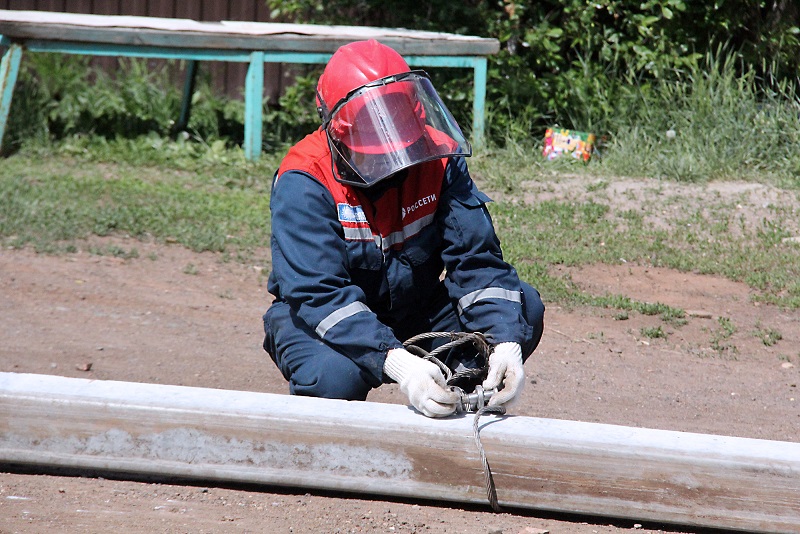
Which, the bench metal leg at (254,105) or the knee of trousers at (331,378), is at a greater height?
the bench metal leg at (254,105)

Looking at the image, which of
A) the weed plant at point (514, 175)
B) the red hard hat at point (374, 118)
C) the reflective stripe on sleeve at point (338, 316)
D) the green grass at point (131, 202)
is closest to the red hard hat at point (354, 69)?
the red hard hat at point (374, 118)

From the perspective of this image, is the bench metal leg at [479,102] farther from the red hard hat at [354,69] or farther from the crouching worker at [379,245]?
the red hard hat at [354,69]

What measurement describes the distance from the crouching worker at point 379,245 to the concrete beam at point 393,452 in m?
0.16

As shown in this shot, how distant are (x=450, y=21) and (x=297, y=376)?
19.6ft

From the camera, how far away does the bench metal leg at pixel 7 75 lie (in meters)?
6.99

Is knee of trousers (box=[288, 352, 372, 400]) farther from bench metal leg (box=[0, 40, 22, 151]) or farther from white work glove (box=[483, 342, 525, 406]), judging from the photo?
bench metal leg (box=[0, 40, 22, 151])

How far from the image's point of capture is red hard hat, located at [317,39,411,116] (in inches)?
114

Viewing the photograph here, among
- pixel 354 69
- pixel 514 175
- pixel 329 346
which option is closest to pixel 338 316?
pixel 329 346

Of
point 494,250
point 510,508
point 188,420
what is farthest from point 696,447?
point 188,420

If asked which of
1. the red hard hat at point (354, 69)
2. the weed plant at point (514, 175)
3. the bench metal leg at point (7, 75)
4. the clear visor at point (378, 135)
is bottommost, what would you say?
the weed plant at point (514, 175)

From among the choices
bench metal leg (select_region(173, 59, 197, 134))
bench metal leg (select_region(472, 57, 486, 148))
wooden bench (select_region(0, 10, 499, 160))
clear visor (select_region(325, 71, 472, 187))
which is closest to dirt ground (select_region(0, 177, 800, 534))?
clear visor (select_region(325, 71, 472, 187))

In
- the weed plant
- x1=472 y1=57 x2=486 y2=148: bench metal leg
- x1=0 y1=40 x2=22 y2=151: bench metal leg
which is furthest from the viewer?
x1=472 y1=57 x2=486 y2=148: bench metal leg

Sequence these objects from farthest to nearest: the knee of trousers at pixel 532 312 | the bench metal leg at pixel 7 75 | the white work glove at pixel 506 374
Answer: the bench metal leg at pixel 7 75
the knee of trousers at pixel 532 312
the white work glove at pixel 506 374

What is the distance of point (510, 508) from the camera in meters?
2.74
